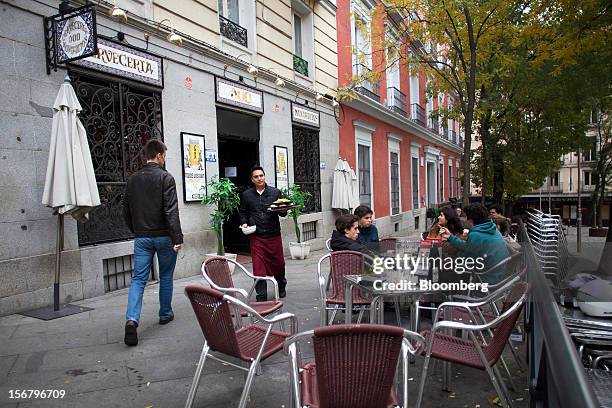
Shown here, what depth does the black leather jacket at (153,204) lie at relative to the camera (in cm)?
425

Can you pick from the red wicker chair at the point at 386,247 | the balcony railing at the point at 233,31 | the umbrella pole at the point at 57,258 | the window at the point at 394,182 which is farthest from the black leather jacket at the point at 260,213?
the window at the point at 394,182

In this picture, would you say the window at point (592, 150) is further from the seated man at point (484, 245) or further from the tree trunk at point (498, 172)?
the seated man at point (484, 245)

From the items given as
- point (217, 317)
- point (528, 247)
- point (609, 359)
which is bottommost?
point (609, 359)

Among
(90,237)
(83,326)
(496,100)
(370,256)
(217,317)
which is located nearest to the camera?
(217,317)

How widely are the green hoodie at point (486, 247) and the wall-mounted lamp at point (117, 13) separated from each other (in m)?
5.30

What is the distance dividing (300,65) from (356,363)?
35.8 ft

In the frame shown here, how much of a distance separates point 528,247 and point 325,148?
984 cm

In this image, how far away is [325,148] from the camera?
1292cm

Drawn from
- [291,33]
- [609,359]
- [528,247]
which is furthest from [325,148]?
[609,359]

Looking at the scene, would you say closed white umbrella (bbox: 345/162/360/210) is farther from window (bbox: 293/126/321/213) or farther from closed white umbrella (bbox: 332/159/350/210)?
window (bbox: 293/126/321/213)

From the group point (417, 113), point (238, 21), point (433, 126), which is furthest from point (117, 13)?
point (433, 126)

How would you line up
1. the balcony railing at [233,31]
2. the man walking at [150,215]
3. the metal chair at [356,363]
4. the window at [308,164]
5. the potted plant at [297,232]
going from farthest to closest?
the window at [308,164] → the potted plant at [297,232] → the balcony railing at [233,31] → the man walking at [150,215] → the metal chair at [356,363]

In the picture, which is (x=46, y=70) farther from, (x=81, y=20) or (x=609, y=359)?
(x=609, y=359)

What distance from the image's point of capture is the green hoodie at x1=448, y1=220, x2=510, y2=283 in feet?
11.4
